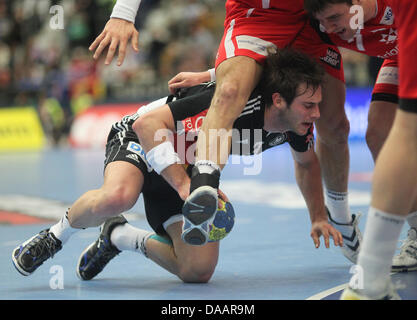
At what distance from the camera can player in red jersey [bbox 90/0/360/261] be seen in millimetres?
3078

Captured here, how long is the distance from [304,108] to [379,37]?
698mm

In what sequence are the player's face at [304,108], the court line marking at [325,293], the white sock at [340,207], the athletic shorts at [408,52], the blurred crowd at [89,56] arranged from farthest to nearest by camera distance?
the blurred crowd at [89,56] → the white sock at [340,207] → the player's face at [304,108] → the court line marking at [325,293] → the athletic shorts at [408,52]

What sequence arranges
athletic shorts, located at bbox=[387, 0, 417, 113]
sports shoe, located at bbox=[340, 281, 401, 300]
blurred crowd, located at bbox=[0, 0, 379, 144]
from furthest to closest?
blurred crowd, located at bbox=[0, 0, 379, 144], sports shoe, located at bbox=[340, 281, 401, 300], athletic shorts, located at bbox=[387, 0, 417, 113]

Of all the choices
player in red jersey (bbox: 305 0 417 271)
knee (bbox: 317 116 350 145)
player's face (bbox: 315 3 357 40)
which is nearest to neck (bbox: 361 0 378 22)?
player in red jersey (bbox: 305 0 417 271)

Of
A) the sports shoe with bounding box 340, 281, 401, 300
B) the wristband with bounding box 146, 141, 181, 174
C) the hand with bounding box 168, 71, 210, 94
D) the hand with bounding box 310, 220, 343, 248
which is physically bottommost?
the hand with bounding box 310, 220, 343, 248

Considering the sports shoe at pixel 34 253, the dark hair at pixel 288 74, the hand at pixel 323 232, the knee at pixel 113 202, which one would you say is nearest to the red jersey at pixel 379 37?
the dark hair at pixel 288 74

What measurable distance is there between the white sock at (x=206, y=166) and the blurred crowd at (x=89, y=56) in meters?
8.78

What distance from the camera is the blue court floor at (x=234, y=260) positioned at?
333cm

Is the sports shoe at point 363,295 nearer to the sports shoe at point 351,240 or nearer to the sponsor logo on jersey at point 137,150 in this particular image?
the sports shoe at point 351,240

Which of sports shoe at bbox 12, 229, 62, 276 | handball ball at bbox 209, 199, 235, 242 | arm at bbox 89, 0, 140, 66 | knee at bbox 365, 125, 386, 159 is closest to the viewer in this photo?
handball ball at bbox 209, 199, 235, 242

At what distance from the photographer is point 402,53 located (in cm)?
253

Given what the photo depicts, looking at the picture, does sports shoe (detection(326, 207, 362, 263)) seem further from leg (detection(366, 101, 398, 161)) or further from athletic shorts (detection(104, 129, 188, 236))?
athletic shorts (detection(104, 129, 188, 236))
